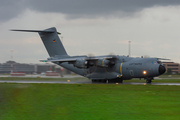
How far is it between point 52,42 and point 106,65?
1061cm

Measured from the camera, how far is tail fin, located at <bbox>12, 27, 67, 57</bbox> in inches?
1485

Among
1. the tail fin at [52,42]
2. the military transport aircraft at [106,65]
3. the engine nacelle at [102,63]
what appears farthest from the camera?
the tail fin at [52,42]

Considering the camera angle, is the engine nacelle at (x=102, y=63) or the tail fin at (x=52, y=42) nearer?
the engine nacelle at (x=102, y=63)

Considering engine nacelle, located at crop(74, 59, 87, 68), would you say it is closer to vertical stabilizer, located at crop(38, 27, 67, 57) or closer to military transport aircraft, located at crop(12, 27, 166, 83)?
military transport aircraft, located at crop(12, 27, 166, 83)

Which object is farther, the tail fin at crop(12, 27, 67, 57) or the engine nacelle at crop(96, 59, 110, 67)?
the tail fin at crop(12, 27, 67, 57)

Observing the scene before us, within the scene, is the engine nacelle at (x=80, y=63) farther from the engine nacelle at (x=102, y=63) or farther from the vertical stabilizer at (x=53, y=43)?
the vertical stabilizer at (x=53, y=43)

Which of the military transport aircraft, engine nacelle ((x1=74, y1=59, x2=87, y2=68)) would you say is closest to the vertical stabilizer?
the military transport aircraft

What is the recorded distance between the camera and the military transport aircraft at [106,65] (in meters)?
30.2

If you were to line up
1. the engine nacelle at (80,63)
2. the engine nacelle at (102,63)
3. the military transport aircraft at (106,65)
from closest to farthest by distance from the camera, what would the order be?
the military transport aircraft at (106,65) < the engine nacelle at (102,63) < the engine nacelle at (80,63)

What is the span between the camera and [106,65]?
32.6 m

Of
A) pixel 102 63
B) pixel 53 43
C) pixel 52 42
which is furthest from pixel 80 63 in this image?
pixel 52 42

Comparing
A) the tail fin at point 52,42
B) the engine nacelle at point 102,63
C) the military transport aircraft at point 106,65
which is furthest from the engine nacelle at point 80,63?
the tail fin at point 52,42

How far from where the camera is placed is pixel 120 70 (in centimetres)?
3206

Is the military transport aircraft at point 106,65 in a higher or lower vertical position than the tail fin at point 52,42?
lower
